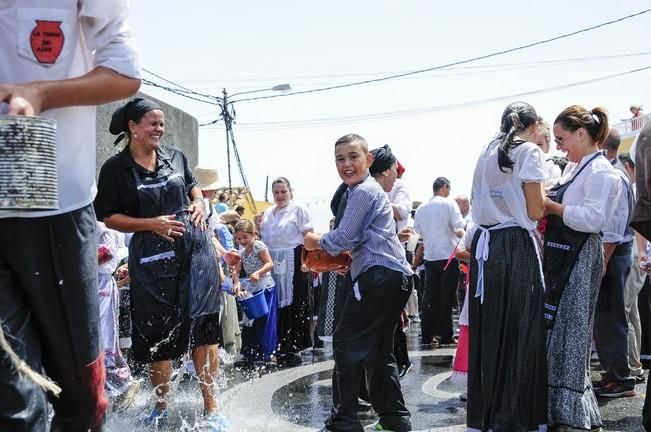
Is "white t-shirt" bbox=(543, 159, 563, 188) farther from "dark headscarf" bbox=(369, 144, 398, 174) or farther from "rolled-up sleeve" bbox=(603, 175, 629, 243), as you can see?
"dark headscarf" bbox=(369, 144, 398, 174)

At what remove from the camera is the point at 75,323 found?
6.53ft

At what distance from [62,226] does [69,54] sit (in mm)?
430

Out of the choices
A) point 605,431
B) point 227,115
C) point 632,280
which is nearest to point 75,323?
point 605,431

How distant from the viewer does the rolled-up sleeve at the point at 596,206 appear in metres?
4.86

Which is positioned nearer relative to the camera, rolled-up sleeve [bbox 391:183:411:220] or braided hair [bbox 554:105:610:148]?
braided hair [bbox 554:105:610:148]

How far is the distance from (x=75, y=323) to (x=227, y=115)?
1276 inches

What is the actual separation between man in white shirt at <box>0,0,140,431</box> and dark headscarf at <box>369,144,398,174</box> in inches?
171

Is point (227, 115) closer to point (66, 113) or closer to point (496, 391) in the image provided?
point (496, 391)

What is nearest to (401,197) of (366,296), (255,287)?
(255,287)

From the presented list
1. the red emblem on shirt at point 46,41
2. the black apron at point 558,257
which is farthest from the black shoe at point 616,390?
the red emblem on shirt at point 46,41

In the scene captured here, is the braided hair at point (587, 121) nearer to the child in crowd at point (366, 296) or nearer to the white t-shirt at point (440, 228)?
the child in crowd at point (366, 296)

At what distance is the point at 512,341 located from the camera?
457 cm

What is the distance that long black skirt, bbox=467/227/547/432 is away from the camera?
4531mm

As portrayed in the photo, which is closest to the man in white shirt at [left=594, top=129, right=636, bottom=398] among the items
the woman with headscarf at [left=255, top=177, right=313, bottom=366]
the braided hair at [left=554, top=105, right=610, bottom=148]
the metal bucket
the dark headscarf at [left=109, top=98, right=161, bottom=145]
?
the braided hair at [left=554, top=105, right=610, bottom=148]
